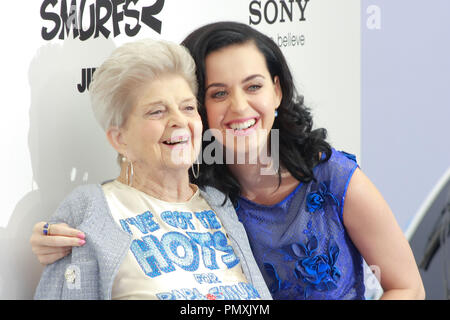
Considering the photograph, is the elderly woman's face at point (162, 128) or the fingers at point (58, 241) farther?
the elderly woman's face at point (162, 128)

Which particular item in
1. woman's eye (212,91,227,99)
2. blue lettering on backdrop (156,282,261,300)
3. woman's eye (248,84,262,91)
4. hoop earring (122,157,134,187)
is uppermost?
woman's eye (248,84,262,91)

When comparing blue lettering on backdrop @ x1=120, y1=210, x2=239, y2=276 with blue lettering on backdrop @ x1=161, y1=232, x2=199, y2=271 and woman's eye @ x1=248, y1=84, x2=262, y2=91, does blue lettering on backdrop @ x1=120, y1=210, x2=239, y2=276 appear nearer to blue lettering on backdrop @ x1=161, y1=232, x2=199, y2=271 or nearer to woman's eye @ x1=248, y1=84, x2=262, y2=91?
blue lettering on backdrop @ x1=161, y1=232, x2=199, y2=271

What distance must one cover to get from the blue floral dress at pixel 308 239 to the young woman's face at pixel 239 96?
0.72 feet

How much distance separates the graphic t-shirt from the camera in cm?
154

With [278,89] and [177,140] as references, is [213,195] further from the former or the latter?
Answer: [278,89]

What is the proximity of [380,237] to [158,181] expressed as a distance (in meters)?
0.70

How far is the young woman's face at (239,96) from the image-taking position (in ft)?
5.87

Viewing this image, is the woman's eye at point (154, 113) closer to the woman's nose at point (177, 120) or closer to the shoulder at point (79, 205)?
the woman's nose at point (177, 120)

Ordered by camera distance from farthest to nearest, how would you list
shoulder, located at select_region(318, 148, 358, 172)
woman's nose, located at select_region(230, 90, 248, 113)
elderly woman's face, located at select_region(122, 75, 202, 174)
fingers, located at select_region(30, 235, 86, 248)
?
shoulder, located at select_region(318, 148, 358, 172)
woman's nose, located at select_region(230, 90, 248, 113)
elderly woman's face, located at select_region(122, 75, 202, 174)
fingers, located at select_region(30, 235, 86, 248)

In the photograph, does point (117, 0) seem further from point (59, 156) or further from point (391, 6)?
point (391, 6)

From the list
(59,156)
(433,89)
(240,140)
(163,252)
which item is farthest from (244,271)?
(433,89)

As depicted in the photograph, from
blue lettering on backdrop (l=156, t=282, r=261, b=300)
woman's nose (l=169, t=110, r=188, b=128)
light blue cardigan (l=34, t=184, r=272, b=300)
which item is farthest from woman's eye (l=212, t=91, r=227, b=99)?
blue lettering on backdrop (l=156, t=282, r=261, b=300)

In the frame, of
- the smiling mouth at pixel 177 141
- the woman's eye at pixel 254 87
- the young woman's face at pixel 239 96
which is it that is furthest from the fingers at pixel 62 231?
the woman's eye at pixel 254 87

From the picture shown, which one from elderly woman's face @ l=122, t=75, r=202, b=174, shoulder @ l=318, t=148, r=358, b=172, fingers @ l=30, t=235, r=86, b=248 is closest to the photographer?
fingers @ l=30, t=235, r=86, b=248
